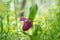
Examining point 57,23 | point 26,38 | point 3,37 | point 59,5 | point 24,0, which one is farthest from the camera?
point 24,0

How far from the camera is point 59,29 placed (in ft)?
4.51

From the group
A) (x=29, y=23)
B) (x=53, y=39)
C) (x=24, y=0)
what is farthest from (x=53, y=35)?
(x=24, y=0)

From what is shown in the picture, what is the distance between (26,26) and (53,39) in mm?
156

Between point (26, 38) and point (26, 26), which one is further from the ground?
point (26, 26)

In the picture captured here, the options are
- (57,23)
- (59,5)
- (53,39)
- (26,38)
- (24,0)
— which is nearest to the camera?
(53,39)

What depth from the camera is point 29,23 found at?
1.13 m

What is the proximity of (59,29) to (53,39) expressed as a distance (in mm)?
227

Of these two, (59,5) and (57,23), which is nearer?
(57,23)

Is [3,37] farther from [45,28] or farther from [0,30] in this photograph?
[45,28]

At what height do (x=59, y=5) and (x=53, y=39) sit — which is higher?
(x=59, y=5)

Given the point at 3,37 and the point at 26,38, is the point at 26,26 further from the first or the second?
the point at 26,38

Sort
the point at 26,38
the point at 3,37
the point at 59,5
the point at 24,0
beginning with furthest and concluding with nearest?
the point at 24,0 → the point at 59,5 → the point at 26,38 → the point at 3,37

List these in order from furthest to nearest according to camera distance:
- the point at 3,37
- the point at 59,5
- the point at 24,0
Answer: the point at 24,0
the point at 59,5
the point at 3,37

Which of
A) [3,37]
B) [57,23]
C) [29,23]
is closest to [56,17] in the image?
[57,23]
